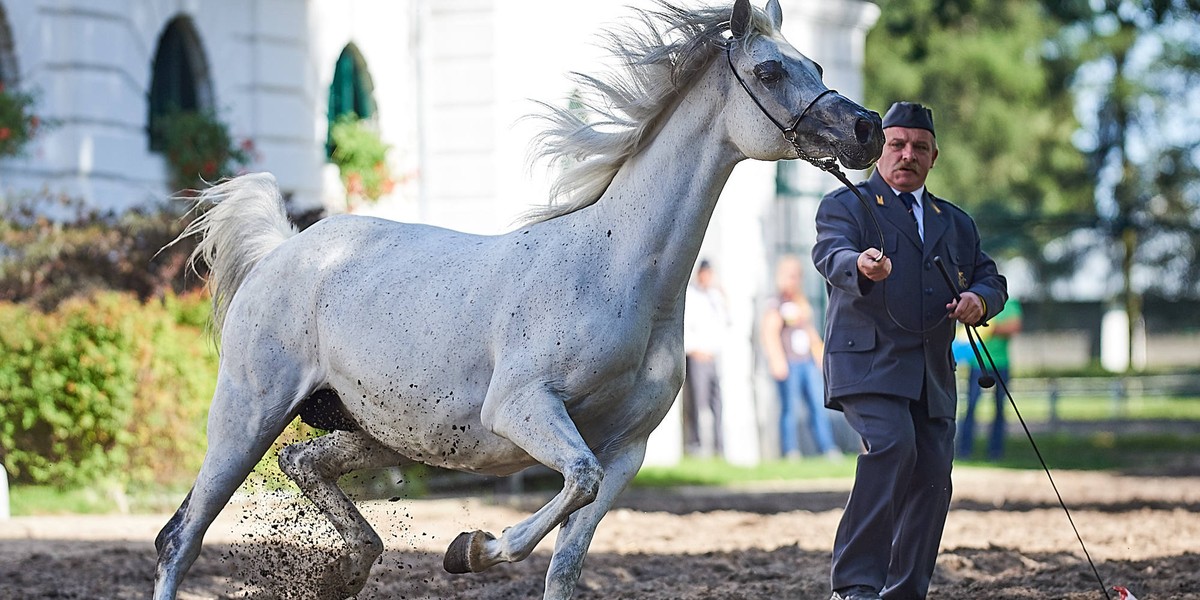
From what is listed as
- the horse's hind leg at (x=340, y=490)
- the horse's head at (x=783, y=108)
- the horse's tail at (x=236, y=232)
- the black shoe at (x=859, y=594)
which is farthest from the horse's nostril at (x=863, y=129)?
the horse's tail at (x=236, y=232)

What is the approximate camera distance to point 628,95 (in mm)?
5566

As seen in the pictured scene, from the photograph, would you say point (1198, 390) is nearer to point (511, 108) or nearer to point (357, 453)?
point (511, 108)

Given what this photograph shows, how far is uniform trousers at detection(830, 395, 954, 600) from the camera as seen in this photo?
5.85 metres

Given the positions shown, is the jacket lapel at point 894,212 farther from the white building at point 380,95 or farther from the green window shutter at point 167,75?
the green window shutter at point 167,75

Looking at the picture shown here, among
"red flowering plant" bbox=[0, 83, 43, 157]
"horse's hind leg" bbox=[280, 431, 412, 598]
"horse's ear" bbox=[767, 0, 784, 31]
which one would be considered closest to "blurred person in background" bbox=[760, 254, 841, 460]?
"red flowering plant" bbox=[0, 83, 43, 157]

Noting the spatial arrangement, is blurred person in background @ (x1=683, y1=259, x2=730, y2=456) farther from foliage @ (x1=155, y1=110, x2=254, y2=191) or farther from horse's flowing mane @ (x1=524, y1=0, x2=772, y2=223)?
horse's flowing mane @ (x1=524, y1=0, x2=772, y2=223)

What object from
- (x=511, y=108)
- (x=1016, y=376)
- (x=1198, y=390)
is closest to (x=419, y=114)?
(x=511, y=108)

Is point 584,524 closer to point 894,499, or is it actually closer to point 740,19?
point 894,499

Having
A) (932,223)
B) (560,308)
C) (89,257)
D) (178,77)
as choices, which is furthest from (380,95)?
(560,308)

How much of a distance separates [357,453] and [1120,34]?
113 ft

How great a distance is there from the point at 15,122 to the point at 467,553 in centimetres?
837

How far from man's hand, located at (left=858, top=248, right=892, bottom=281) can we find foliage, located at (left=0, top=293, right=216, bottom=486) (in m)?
6.35

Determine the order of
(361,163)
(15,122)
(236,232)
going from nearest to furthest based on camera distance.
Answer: (236,232)
(15,122)
(361,163)

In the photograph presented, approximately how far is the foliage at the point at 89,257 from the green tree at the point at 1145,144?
82.7 feet
